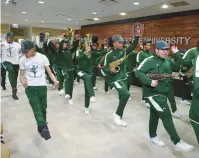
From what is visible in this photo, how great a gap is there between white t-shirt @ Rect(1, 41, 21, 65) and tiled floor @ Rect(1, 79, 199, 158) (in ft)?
3.65

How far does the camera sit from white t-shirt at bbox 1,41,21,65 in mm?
5625

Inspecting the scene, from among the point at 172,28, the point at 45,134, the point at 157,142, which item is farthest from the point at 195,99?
the point at 172,28

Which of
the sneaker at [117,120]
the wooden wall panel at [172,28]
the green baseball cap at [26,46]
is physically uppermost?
the wooden wall panel at [172,28]

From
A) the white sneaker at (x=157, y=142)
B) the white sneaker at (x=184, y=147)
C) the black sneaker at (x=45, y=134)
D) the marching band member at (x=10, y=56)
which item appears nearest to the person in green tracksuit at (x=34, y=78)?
the black sneaker at (x=45, y=134)

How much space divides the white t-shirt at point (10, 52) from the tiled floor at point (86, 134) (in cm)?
111

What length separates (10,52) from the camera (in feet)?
18.4

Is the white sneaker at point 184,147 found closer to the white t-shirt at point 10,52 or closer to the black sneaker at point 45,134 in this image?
the black sneaker at point 45,134

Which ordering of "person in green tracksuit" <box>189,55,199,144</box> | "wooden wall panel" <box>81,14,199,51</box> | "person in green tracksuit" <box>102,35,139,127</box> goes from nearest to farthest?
1. "person in green tracksuit" <box>189,55,199,144</box>
2. "person in green tracksuit" <box>102,35,139,127</box>
3. "wooden wall panel" <box>81,14,199,51</box>

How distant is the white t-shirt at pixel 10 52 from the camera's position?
5625mm

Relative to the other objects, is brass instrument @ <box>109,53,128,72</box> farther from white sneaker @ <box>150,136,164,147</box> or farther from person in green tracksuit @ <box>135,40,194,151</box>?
white sneaker @ <box>150,136,164,147</box>

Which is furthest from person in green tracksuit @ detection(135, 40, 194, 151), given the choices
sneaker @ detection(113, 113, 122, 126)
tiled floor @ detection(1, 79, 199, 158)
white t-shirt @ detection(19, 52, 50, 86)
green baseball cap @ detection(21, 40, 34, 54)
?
green baseball cap @ detection(21, 40, 34, 54)

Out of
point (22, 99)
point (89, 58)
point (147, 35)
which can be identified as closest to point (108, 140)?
point (89, 58)

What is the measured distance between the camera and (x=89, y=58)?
4.72 meters

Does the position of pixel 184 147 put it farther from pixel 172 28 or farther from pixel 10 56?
pixel 172 28
